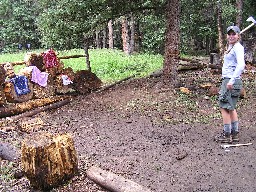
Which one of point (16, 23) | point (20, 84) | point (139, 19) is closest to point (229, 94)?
point (20, 84)

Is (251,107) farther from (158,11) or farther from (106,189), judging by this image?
(106,189)

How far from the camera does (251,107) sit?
8.81 m

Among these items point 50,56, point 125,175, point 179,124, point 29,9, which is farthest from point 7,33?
point 125,175

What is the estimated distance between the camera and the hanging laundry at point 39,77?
1013 centimetres

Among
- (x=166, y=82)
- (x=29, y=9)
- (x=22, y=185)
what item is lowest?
(x=22, y=185)

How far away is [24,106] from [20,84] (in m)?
0.68

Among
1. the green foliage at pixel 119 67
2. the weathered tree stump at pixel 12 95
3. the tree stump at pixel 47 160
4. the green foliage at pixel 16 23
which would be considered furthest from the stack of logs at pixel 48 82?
the green foliage at pixel 16 23

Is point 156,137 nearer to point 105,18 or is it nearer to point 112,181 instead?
point 112,181

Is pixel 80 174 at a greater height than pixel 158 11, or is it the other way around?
pixel 158 11

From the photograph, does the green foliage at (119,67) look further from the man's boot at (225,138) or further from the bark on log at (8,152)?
the man's boot at (225,138)

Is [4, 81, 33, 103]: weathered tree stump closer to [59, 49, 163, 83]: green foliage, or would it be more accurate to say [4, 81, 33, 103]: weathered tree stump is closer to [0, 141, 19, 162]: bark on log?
[0, 141, 19, 162]: bark on log

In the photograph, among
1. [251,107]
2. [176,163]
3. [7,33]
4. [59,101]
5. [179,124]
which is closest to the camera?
[176,163]

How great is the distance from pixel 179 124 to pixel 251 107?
2187 millimetres

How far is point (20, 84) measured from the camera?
979 cm
